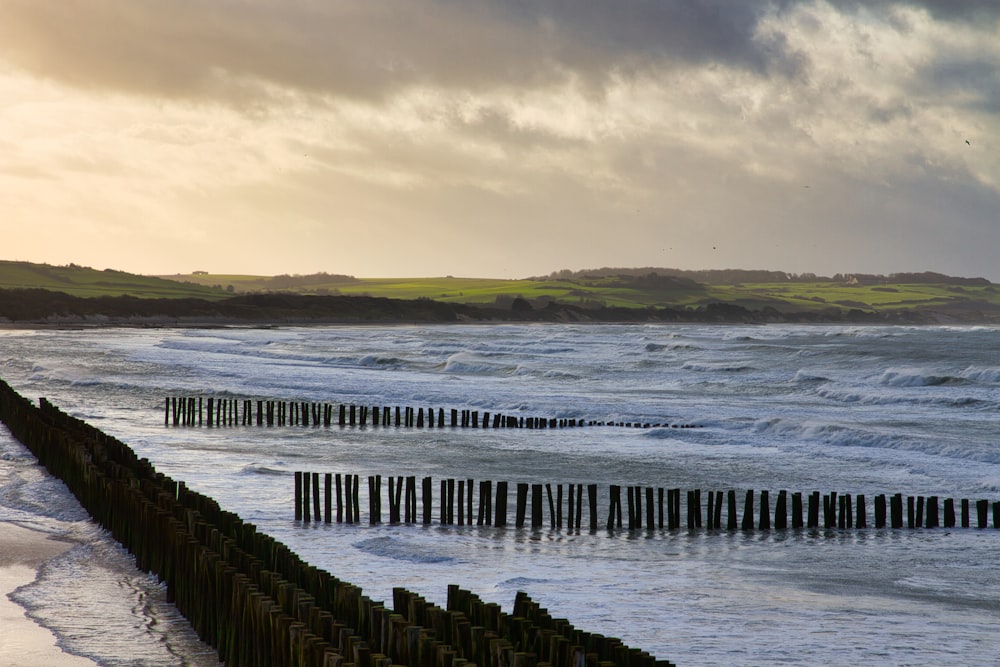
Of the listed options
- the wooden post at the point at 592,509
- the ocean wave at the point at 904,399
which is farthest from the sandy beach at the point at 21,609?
the ocean wave at the point at 904,399

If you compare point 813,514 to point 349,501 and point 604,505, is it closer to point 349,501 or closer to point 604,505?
point 604,505

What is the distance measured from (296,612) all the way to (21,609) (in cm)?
362

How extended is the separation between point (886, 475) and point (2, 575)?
17.6m

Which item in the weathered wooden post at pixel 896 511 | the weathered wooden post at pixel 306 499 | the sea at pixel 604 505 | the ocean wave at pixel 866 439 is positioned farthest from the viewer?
the ocean wave at pixel 866 439

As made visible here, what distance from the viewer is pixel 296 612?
7.05 metres

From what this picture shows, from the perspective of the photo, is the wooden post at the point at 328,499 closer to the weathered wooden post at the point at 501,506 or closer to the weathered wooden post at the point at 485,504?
the weathered wooden post at the point at 485,504

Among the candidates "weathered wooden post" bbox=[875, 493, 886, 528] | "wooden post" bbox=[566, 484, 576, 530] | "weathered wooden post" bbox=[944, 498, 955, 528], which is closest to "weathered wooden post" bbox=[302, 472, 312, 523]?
"wooden post" bbox=[566, 484, 576, 530]

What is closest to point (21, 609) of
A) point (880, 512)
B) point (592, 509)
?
point (592, 509)

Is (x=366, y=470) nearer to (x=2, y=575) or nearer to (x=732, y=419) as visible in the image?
(x=2, y=575)

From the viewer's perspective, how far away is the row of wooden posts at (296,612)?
587 centimetres

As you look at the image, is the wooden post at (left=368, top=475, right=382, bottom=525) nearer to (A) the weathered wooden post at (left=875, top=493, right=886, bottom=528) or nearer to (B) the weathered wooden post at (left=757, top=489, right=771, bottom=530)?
(B) the weathered wooden post at (left=757, top=489, right=771, bottom=530)

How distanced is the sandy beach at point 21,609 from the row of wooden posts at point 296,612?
975 mm

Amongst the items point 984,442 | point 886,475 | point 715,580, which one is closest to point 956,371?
point 984,442

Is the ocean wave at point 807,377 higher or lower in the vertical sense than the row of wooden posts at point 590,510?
lower
